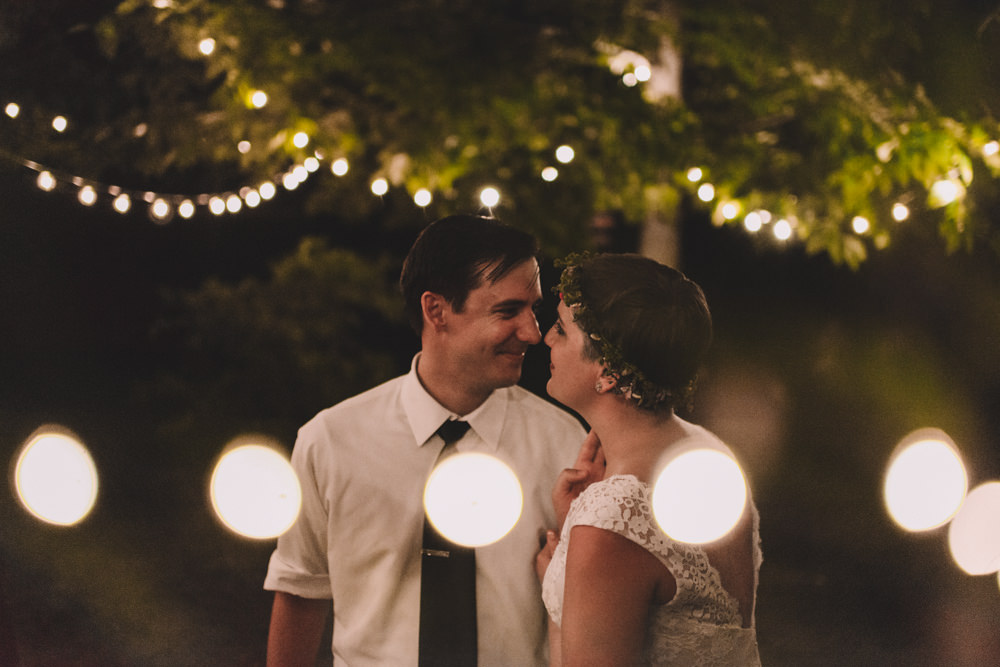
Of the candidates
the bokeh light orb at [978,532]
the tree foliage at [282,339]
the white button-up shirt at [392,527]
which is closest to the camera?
the white button-up shirt at [392,527]

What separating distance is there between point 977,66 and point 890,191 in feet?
1.76

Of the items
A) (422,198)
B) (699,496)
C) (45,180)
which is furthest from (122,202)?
(699,496)

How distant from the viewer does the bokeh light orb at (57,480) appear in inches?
118

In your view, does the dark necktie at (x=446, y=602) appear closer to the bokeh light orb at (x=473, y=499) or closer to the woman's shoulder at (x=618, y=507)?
the bokeh light orb at (x=473, y=499)

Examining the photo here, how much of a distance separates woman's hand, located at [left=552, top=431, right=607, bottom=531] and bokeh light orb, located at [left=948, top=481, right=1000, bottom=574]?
2079mm

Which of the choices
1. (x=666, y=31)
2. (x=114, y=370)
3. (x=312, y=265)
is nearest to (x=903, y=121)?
(x=666, y=31)

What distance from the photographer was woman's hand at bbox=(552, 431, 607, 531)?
6.40 ft

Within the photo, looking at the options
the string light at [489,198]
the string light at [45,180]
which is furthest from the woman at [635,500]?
the string light at [45,180]

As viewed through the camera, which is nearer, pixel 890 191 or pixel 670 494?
pixel 670 494

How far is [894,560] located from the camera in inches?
145

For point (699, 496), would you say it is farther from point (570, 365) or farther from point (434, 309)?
point (434, 309)

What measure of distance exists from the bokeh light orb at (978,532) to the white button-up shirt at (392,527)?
206cm

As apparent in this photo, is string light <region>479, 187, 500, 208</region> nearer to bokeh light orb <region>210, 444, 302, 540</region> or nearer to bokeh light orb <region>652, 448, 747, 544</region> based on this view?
bokeh light orb <region>210, 444, 302, 540</region>

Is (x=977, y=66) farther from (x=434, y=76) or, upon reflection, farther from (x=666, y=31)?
(x=434, y=76)
